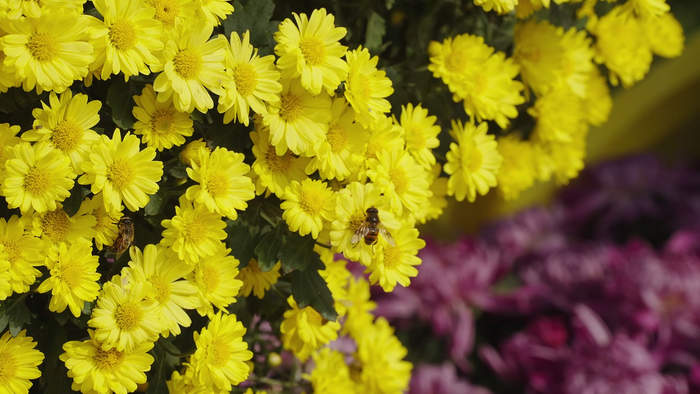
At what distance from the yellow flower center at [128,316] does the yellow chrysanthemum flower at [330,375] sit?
1.02 feet

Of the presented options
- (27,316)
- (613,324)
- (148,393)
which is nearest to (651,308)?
(613,324)

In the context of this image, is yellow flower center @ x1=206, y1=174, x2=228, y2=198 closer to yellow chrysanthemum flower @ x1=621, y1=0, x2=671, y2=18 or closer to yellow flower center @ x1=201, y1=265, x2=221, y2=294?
yellow flower center @ x1=201, y1=265, x2=221, y2=294

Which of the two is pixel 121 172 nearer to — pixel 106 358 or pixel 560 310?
pixel 106 358

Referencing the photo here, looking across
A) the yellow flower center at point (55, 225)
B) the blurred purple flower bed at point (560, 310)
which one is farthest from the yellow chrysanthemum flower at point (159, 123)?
the blurred purple flower bed at point (560, 310)

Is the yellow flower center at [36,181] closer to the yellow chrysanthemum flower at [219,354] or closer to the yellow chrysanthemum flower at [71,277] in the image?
the yellow chrysanthemum flower at [71,277]

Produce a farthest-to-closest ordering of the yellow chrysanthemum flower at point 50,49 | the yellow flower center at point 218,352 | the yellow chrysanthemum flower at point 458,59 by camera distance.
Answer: the yellow chrysanthemum flower at point 458,59
the yellow flower center at point 218,352
the yellow chrysanthemum flower at point 50,49

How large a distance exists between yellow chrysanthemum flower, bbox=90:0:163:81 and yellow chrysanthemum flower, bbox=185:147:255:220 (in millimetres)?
98

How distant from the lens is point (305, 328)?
2.87 ft

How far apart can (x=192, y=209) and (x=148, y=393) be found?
0.66 feet

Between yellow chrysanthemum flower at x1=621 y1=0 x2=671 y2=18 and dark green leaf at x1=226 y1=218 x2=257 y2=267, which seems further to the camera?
yellow chrysanthemum flower at x1=621 y1=0 x2=671 y2=18

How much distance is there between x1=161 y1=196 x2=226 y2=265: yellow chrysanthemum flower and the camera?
0.72m

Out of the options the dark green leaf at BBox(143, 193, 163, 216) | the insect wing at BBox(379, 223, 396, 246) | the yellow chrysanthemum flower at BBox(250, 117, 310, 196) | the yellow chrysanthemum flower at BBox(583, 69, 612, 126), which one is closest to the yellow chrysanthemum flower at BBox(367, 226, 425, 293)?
the insect wing at BBox(379, 223, 396, 246)

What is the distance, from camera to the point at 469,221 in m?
2.34

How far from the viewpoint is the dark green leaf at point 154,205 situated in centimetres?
73
